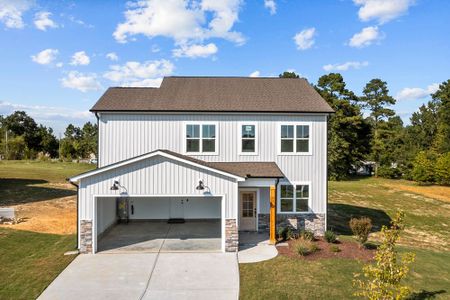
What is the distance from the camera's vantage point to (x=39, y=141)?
70.8 meters

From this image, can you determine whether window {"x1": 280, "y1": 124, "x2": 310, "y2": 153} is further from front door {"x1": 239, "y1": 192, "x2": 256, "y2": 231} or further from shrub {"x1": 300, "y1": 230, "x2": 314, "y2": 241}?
shrub {"x1": 300, "y1": 230, "x2": 314, "y2": 241}

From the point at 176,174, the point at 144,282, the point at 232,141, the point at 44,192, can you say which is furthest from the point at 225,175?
the point at 44,192

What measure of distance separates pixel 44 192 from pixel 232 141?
16929 mm

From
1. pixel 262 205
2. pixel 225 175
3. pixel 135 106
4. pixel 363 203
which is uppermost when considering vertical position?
pixel 135 106

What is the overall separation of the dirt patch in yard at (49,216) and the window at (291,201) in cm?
1050

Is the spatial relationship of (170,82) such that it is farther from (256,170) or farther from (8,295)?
(8,295)

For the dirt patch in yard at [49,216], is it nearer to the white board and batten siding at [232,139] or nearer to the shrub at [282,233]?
the white board and batten siding at [232,139]

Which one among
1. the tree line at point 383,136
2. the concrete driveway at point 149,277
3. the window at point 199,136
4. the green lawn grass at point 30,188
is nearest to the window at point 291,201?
the window at point 199,136

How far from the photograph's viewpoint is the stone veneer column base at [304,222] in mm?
16500

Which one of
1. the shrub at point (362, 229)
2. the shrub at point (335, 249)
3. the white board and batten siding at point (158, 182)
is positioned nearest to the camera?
the white board and batten siding at point (158, 182)

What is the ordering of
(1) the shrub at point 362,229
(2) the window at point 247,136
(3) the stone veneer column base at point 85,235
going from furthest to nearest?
(2) the window at point 247,136 < (1) the shrub at point 362,229 < (3) the stone veneer column base at point 85,235

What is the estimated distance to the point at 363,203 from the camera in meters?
29.8

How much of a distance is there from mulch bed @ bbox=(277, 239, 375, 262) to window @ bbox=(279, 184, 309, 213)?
6.39 ft

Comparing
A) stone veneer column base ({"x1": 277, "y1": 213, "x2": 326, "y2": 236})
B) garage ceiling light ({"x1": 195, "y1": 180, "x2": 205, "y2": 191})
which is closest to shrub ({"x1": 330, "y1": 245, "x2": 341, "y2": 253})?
stone veneer column base ({"x1": 277, "y1": 213, "x2": 326, "y2": 236})
